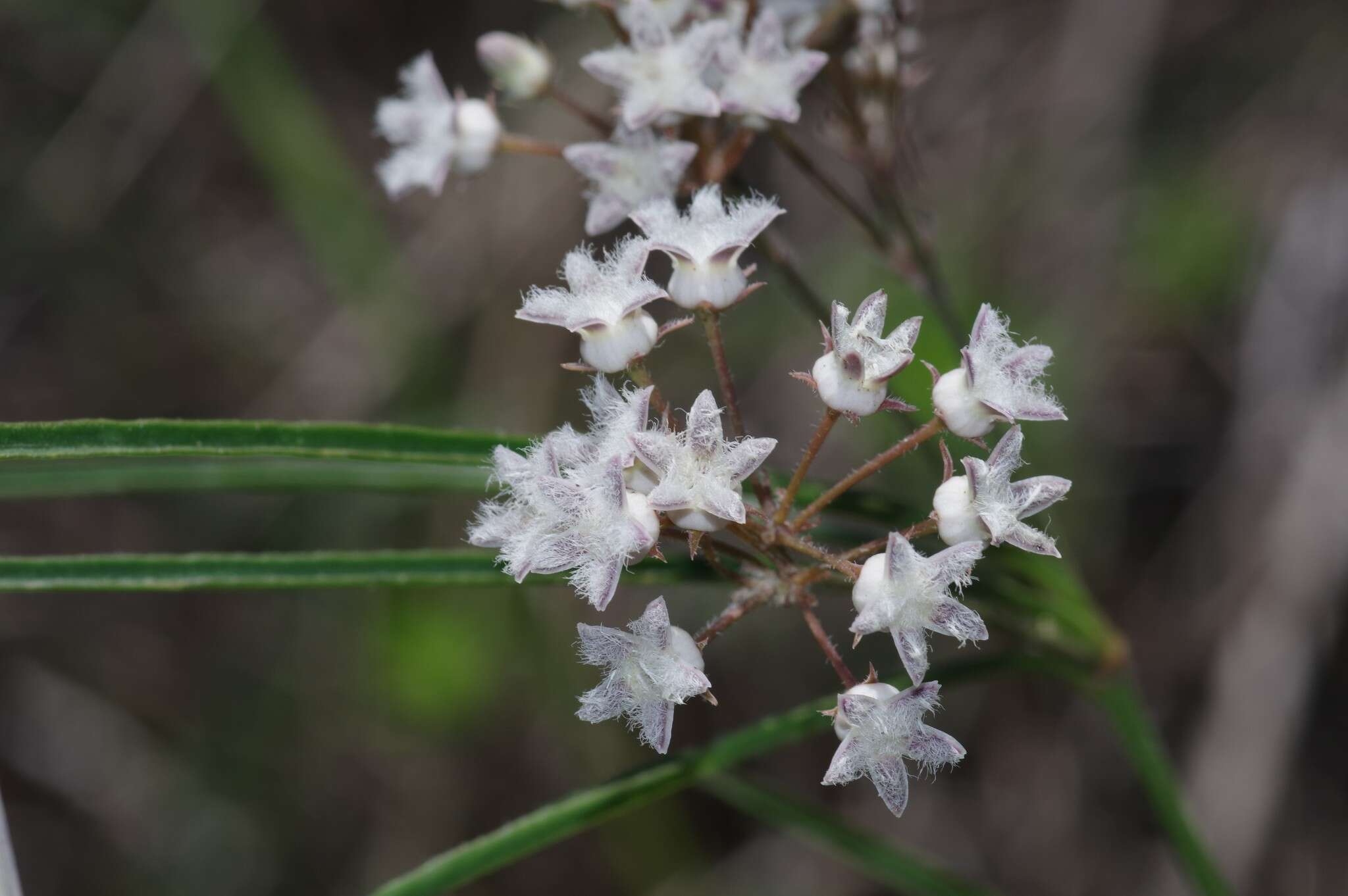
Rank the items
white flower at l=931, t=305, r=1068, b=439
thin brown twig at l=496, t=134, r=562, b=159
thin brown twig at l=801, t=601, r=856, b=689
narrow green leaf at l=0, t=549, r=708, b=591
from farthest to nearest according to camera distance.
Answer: thin brown twig at l=496, t=134, r=562, b=159 < narrow green leaf at l=0, t=549, r=708, b=591 < white flower at l=931, t=305, r=1068, b=439 < thin brown twig at l=801, t=601, r=856, b=689

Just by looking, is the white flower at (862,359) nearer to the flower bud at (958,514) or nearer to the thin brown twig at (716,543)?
the flower bud at (958,514)

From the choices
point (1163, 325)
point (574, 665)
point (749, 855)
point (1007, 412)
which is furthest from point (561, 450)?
point (1163, 325)

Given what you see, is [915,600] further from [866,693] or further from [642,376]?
[642,376]

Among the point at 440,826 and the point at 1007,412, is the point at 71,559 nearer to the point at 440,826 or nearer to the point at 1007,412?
the point at 1007,412

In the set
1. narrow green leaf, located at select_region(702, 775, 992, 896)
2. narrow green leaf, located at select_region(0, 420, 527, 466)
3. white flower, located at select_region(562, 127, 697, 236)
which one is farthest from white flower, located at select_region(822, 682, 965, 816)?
white flower, located at select_region(562, 127, 697, 236)

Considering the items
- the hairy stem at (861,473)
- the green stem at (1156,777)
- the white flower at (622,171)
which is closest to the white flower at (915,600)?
the hairy stem at (861,473)

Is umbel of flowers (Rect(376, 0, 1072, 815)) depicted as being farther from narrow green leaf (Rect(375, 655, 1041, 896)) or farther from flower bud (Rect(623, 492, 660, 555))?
narrow green leaf (Rect(375, 655, 1041, 896))
